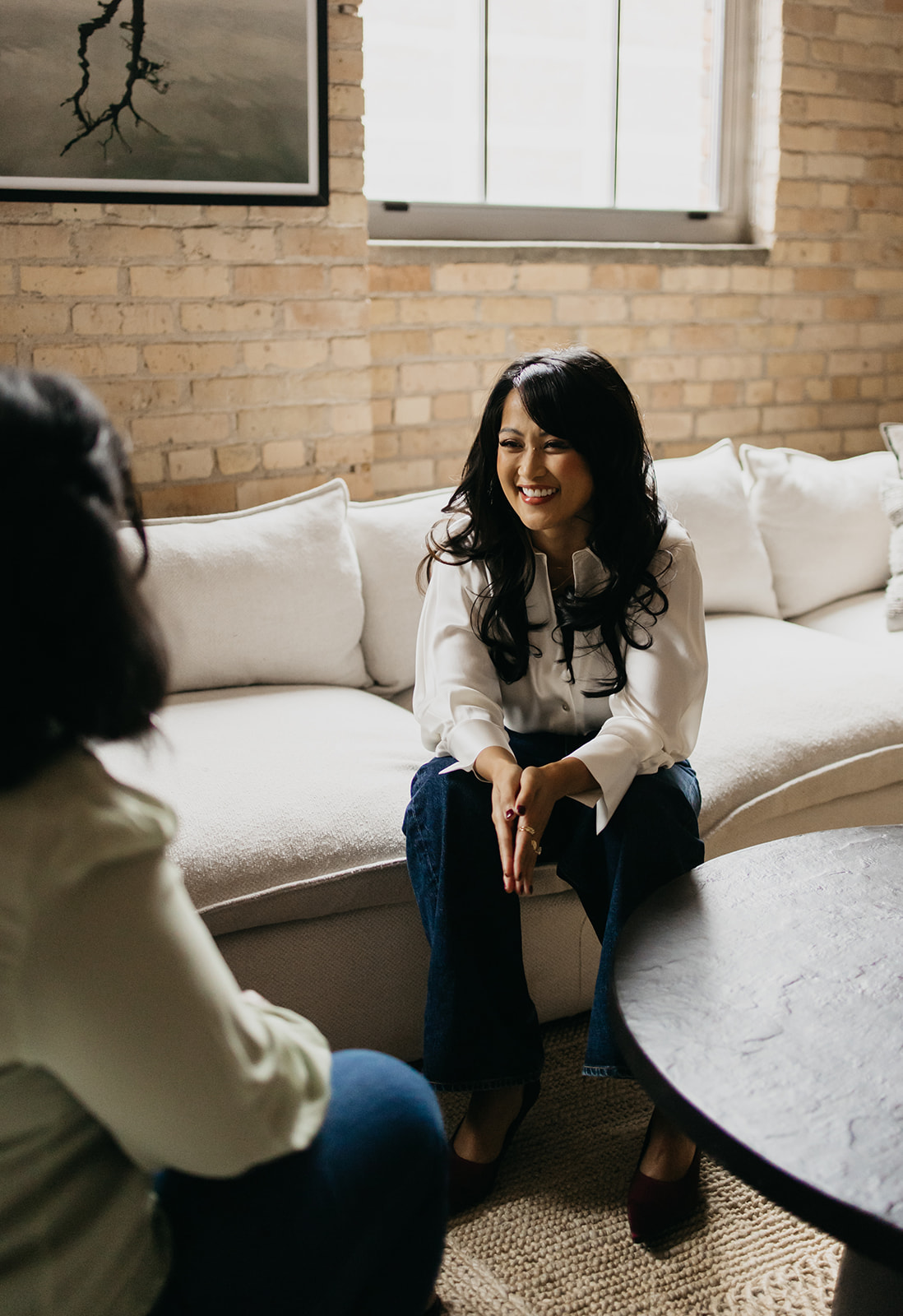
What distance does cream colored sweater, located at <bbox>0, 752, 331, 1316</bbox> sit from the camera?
66 cm

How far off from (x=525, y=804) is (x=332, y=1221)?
2.41 ft

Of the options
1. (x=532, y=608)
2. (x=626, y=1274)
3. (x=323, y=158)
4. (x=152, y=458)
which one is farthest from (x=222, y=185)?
(x=626, y=1274)

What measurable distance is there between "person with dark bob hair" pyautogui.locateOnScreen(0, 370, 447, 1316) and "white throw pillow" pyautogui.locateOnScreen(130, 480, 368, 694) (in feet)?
4.68

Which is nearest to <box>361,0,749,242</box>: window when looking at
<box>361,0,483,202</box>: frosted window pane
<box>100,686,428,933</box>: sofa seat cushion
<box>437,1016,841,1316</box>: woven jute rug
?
<box>361,0,483,202</box>: frosted window pane

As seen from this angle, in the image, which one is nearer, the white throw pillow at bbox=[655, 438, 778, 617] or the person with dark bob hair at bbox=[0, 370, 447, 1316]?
the person with dark bob hair at bbox=[0, 370, 447, 1316]

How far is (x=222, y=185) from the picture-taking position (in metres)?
2.49

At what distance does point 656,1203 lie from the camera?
58.2 inches

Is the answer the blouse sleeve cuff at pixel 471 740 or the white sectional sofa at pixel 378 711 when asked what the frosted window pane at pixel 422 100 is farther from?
the blouse sleeve cuff at pixel 471 740

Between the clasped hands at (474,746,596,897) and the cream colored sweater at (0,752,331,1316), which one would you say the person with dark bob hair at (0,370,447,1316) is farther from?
the clasped hands at (474,746,596,897)

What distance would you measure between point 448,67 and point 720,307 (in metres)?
1.01

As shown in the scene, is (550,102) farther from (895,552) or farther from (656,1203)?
(656,1203)

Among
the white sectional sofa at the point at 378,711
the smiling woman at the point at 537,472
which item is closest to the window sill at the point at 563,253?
the white sectional sofa at the point at 378,711

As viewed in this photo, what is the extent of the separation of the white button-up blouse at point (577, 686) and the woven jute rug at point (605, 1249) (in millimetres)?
493

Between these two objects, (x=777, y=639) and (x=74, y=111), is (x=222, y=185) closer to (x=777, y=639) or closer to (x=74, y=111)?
(x=74, y=111)
